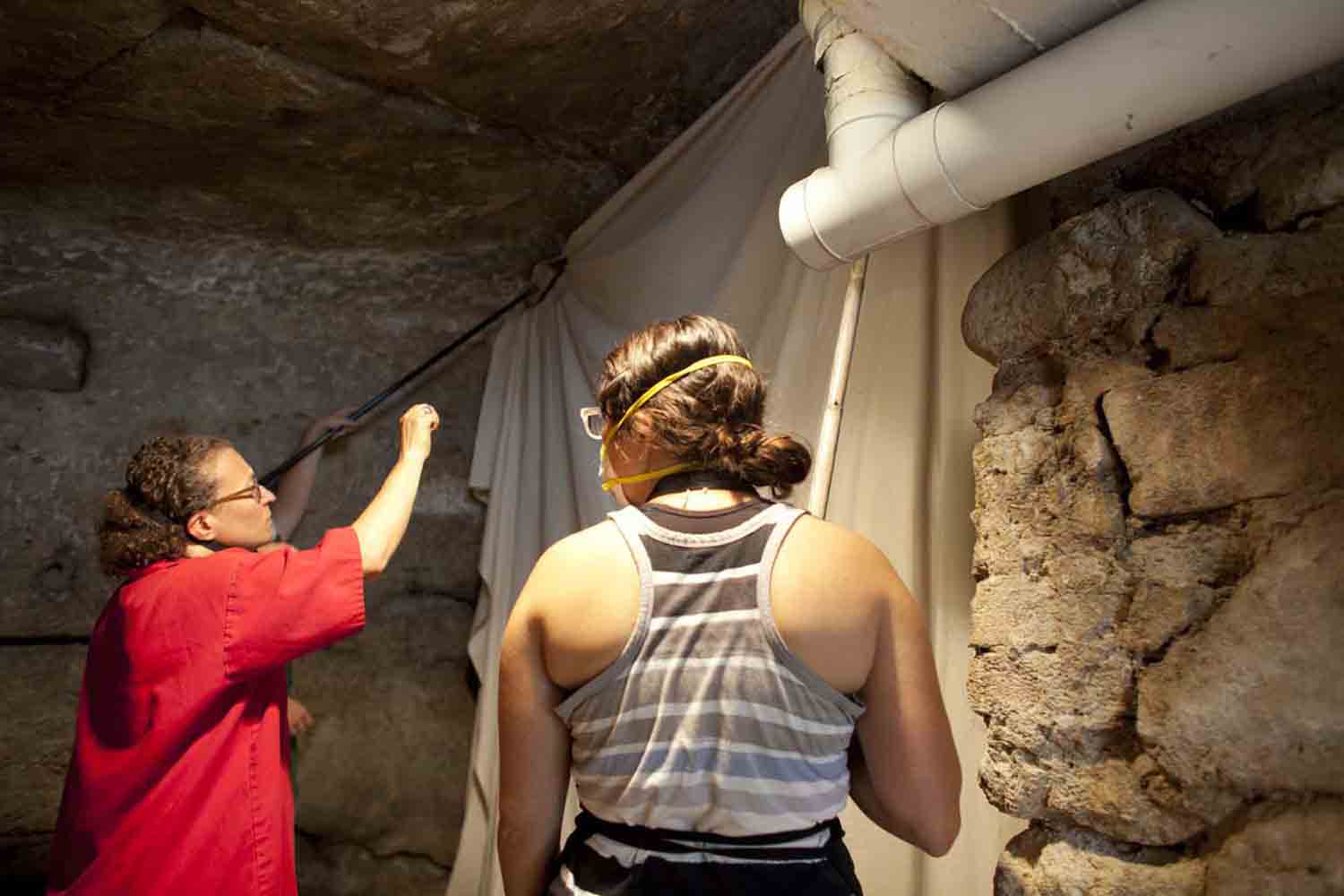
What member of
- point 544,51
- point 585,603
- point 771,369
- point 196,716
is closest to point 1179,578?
point 585,603

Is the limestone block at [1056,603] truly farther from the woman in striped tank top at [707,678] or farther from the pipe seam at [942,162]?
the pipe seam at [942,162]

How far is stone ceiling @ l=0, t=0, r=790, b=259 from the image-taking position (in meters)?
2.01

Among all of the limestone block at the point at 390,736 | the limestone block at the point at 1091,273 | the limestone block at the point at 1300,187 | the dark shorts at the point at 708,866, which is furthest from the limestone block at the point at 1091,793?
the limestone block at the point at 390,736

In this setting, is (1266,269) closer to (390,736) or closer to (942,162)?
(942,162)

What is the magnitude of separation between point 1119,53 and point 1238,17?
12 centimetres

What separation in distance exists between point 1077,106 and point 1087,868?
93 cm

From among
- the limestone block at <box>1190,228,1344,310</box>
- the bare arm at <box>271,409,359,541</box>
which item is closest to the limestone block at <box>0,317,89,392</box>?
the bare arm at <box>271,409,359,541</box>

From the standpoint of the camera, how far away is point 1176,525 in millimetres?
1094

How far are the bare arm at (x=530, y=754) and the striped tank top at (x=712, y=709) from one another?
0.23 ft

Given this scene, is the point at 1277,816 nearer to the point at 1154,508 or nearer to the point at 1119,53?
the point at 1154,508

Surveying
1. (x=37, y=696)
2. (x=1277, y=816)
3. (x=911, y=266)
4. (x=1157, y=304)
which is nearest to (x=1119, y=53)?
(x=1157, y=304)

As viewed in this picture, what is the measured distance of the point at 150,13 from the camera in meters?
1.94

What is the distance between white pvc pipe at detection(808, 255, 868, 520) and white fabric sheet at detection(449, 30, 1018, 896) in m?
0.08

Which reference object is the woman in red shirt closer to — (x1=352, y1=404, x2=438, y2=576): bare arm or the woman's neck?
(x1=352, y1=404, x2=438, y2=576): bare arm
